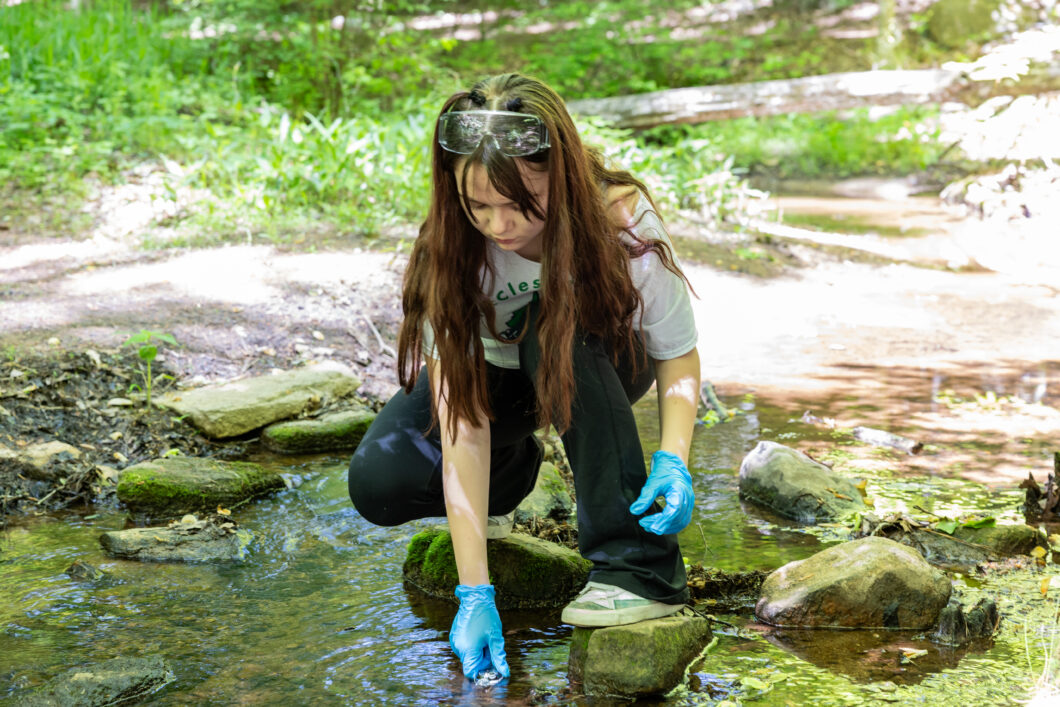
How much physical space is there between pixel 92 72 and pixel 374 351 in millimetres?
4554

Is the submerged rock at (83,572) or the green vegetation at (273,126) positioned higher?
the green vegetation at (273,126)

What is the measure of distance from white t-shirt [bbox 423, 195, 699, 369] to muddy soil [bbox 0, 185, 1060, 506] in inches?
54.0

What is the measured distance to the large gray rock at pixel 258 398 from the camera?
10.8 feet

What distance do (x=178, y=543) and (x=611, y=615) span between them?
1.22 meters

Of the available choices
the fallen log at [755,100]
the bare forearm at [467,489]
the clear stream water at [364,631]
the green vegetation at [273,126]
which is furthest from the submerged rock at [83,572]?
the fallen log at [755,100]

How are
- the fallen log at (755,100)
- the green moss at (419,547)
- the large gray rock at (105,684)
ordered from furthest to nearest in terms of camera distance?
the fallen log at (755,100) → the green moss at (419,547) → the large gray rock at (105,684)

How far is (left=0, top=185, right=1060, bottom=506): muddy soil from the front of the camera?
3295mm

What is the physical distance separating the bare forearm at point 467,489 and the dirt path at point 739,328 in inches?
62.1

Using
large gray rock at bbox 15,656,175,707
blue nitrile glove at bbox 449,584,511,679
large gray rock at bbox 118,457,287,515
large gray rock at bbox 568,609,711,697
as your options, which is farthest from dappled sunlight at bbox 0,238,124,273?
large gray rock at bbox 568,609,711,697

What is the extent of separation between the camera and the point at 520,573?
2240mm

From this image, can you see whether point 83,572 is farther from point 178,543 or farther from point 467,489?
point 467,489

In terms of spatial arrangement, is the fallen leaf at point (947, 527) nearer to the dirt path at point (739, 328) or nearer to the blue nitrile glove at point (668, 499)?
the dirt path at point (739, 328)

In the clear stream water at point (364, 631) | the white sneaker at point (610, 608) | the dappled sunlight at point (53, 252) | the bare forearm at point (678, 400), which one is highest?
the bare forearm at point (678, 400)

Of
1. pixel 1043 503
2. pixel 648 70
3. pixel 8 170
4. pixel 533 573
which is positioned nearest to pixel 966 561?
pixel 1043 503
